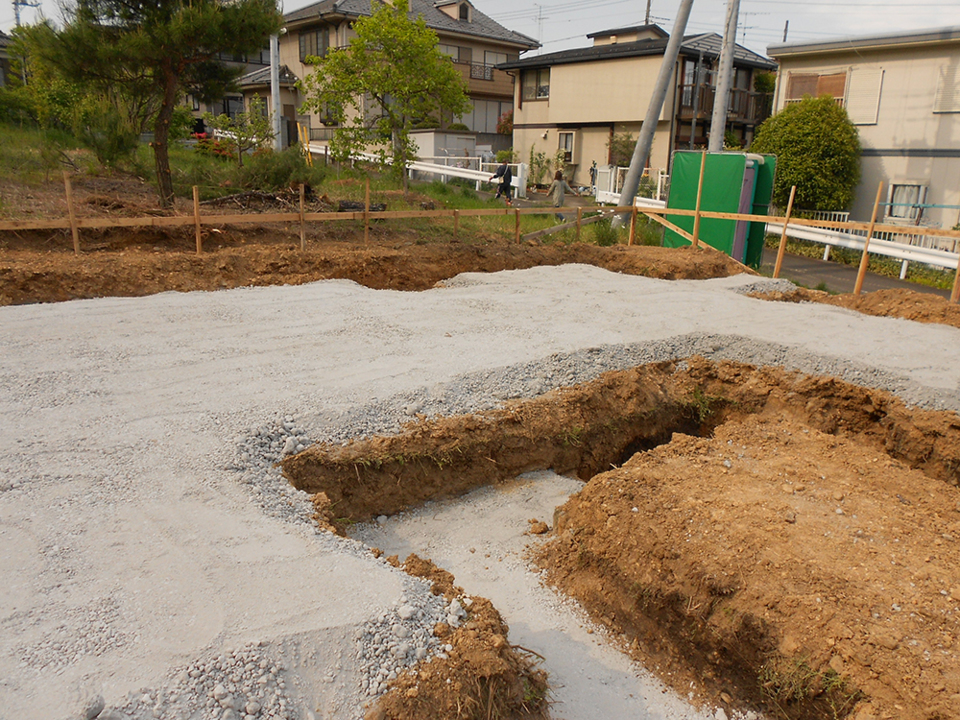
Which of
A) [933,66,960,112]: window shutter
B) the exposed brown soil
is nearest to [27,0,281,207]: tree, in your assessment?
the exposed brown soil

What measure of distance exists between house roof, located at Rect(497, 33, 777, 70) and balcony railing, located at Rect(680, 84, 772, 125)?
1.17 m

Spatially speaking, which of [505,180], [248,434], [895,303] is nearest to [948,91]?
[505,180]

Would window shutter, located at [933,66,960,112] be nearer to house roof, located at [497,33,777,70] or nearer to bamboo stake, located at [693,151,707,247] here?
bamboo stake, located at [693,151,707,247]

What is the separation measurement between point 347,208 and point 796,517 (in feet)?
39.3

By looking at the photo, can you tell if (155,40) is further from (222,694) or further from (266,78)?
(266,78)

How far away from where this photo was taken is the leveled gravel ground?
2.92 metres

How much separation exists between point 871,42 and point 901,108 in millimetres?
1946

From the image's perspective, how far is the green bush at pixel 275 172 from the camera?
15.1 meters

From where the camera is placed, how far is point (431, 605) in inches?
135

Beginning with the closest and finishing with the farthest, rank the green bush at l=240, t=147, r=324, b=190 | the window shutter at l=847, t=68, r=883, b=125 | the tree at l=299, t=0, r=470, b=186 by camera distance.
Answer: the green bush at l=240, t=147, r=324, b=190 → the tree at l=299, t=0, r=470, b=186 → the window shutter at l=847, t=68, r=883, b=125

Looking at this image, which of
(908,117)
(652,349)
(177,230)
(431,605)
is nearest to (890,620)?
(431,605)

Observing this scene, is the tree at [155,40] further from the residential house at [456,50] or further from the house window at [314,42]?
the house window at [314,42]

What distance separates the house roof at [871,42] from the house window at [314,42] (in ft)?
61.5

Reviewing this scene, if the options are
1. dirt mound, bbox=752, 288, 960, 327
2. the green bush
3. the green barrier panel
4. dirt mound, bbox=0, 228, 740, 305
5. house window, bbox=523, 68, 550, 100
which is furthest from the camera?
house window, bbox=523, 68, 550, 100
